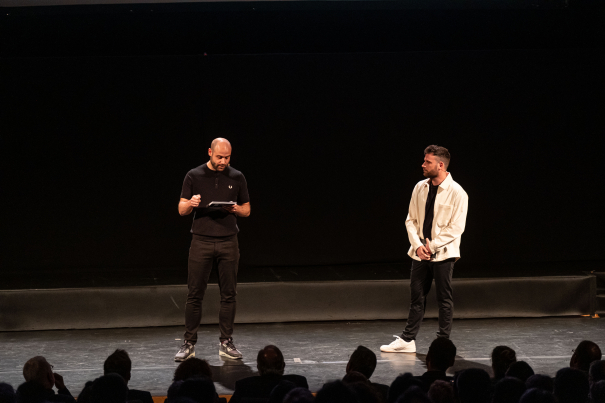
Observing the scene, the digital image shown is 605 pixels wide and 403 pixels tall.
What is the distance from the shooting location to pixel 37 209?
20.5 feet

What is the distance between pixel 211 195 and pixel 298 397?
2290mm

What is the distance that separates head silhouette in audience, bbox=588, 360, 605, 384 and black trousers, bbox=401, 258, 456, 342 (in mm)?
1756

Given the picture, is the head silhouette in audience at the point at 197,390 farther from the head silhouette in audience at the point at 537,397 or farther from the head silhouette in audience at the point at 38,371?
the head silhouette in audience at the point at 537,397

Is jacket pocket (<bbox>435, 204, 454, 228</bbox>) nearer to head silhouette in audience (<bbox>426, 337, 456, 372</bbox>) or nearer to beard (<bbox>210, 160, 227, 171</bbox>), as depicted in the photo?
beard (<bbox>210, 160, 227, 171</bbox>)

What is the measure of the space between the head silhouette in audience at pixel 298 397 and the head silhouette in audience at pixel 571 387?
0.84 meters

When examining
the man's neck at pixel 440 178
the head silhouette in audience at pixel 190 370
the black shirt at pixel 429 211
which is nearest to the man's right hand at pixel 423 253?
the black shirt at pixel 429 211

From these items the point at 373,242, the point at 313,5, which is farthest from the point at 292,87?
the point at 373,242

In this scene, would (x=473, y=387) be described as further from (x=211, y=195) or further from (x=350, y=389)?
(x=211, y=195)

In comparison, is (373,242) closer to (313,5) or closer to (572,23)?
(313,5)

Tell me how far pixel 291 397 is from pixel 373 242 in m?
4.49

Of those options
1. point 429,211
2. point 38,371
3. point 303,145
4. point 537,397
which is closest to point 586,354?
point 537,397

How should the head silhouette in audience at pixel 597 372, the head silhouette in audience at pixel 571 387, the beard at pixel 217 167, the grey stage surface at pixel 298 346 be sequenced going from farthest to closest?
the beard at pixel 217 167 < the grey stage surface at pixel 298 346 < the head silhouette in audience at pixel 597 372 < the head silhouette in audience at pixel 571 387

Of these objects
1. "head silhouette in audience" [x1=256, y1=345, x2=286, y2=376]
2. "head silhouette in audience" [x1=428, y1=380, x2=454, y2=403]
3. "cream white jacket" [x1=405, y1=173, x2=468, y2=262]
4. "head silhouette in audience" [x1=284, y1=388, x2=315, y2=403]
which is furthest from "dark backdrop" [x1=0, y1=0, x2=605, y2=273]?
"head silhouette in audience" [x1=284, y1=388, x2=315, y2=403]

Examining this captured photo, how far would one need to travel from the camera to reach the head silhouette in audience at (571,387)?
2309mm
